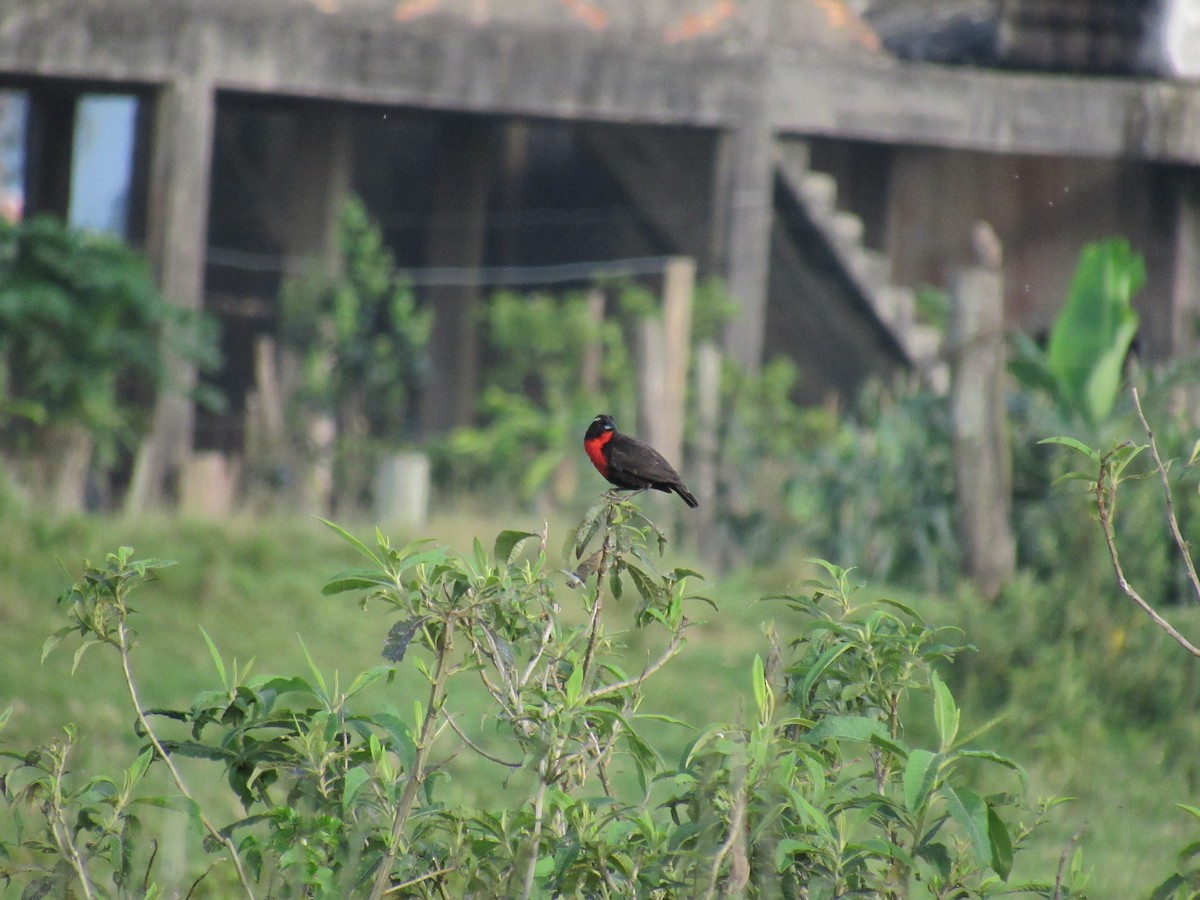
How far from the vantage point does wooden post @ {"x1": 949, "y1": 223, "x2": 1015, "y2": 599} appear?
9297 millimetres

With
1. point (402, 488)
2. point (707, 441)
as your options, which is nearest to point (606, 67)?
point (707, 441)

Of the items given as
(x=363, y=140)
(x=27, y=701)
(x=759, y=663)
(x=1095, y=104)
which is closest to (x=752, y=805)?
(x=759, y=663)

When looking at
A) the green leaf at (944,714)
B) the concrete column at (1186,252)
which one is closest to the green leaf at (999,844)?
the green leaf at (944,714)

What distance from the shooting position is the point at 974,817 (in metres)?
2.44

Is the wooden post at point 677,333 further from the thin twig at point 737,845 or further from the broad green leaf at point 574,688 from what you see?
the thin twig at point 737,845

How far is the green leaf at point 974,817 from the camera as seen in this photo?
241cm

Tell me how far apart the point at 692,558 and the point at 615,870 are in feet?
25.5

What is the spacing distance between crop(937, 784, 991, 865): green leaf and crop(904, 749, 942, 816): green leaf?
0.07 feet

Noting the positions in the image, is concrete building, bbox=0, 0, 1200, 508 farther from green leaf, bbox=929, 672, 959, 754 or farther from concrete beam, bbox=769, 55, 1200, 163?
green leaf, bbox=929, 672, 959, 754

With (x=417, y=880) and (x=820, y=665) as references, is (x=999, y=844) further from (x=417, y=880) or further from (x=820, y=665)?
(x=417, y=880)

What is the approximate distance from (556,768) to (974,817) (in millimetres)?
616

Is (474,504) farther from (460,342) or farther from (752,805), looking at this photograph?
(752,805)

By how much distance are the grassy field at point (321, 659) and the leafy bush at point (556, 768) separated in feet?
11.0

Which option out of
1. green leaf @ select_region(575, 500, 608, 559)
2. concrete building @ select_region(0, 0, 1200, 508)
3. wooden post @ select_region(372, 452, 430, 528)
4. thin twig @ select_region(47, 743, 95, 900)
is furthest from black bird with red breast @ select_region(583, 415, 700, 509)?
concrete building @ select_region(0, 0, 1200, 508)
